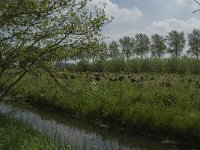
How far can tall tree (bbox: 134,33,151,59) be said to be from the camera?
94075 millimetres

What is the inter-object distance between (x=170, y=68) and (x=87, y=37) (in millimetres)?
31935

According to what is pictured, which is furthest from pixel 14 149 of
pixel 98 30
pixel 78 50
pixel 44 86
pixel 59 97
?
pixel 44 86

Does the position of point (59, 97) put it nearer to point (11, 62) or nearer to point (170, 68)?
point (11, 62)

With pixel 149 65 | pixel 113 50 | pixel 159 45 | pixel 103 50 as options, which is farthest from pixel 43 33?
pixel 159 45

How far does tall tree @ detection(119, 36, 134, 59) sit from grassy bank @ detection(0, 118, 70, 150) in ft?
280

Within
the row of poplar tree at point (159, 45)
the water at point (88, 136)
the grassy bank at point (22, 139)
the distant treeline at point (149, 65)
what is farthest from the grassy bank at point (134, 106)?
the row of poplar tree at point (159, 45)

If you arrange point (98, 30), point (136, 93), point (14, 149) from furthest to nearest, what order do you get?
point (136, 93) < point (98, 30) < point (14, 149)

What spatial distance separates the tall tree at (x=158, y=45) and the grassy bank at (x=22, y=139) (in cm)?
7370

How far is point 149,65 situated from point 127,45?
53.8 metres

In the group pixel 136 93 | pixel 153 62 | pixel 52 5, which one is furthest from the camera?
pixel 153 62

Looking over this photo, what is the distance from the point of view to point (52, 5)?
11.3 meters

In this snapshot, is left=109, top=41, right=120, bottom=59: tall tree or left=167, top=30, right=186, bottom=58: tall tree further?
left=167, top=30, right=186, bottom=58: tall tree

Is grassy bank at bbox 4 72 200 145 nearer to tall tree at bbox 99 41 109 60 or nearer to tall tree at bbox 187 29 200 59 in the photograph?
tall tree at bbox 99 41 109 60

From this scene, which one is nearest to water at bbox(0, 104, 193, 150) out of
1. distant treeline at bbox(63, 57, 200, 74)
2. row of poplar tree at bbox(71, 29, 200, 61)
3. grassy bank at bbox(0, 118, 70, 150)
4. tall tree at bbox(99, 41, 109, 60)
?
grassy bank at bbox(0, 118, 70, 150)
